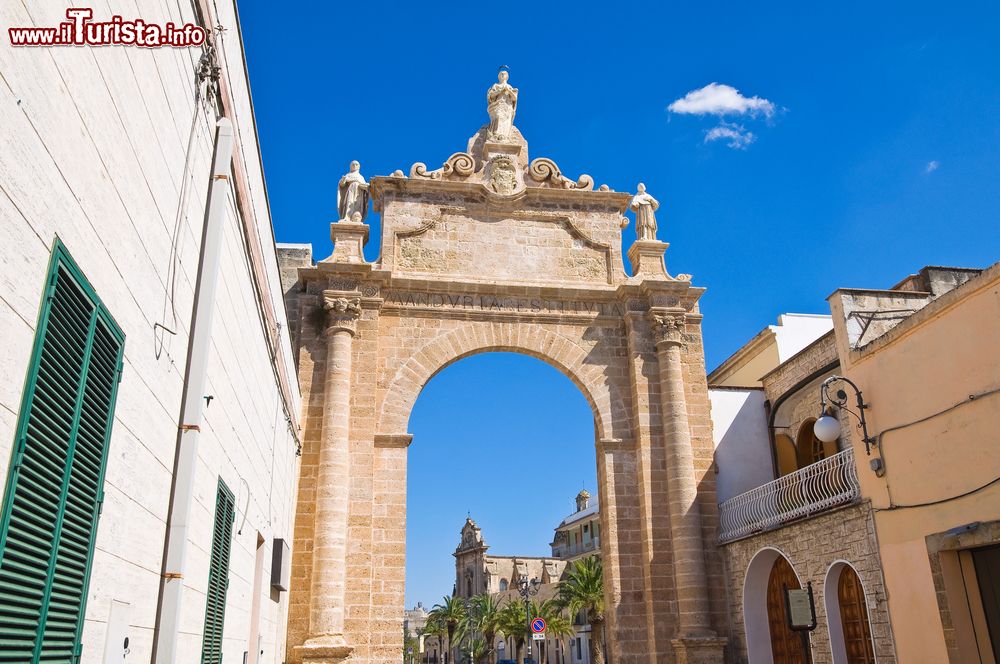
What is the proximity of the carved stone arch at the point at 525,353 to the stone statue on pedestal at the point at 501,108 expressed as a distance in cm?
391

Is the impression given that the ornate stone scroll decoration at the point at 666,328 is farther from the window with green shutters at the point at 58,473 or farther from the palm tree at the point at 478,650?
the palm tree at the point at 478,650

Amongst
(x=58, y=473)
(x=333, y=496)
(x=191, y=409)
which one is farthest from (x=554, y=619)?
(x=58, y=473)

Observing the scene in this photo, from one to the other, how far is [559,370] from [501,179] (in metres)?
3.76

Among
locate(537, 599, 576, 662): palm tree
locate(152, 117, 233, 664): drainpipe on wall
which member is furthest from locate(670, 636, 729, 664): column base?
locate(537, 599, 576, 662): palm tree

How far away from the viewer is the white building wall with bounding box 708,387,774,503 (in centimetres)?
1449

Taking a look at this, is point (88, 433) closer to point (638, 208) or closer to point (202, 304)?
point (202, 304)

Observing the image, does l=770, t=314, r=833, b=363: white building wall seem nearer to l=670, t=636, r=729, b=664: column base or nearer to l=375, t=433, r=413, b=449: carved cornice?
l=670, t=636, r=729, b=664: column base

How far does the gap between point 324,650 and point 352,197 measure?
766 centimetres

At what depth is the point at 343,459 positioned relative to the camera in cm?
1289

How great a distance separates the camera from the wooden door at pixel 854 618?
10023mm

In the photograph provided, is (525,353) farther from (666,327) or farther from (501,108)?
(501,108)

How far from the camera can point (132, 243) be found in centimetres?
342

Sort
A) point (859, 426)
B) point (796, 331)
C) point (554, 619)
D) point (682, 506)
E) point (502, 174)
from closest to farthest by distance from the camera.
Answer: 1. point (859, 426)
2. point (682, 506)
3. point (502, 174)
4. point (796, 331)
5. point (554, 619)

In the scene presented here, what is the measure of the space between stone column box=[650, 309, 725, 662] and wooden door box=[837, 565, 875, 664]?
2.65m
